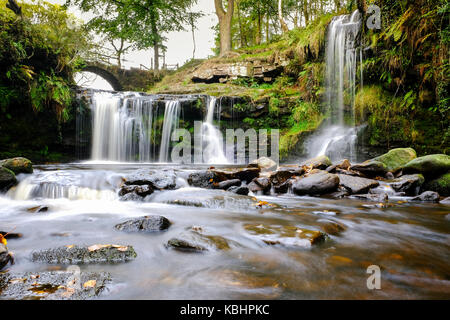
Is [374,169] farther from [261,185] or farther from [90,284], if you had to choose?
[90,284]

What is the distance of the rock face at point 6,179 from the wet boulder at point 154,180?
2.35m

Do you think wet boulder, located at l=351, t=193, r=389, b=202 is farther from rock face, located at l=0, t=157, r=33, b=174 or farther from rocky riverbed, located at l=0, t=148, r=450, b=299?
rock face, located at l=0, t=157, r=33, b=174

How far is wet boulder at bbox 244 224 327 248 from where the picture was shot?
2424 mm

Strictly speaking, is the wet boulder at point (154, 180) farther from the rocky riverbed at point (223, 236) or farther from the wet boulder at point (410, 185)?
the wet boulder at point (410, 185)

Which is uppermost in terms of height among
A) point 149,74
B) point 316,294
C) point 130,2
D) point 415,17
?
point 130,2

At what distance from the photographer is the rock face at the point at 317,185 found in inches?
211

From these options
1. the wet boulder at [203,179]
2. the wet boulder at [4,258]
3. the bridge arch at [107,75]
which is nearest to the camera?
the wet boulder at [4,258]

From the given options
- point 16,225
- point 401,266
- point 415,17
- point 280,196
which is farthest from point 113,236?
point 415,17

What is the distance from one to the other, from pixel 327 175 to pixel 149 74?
1006 inches

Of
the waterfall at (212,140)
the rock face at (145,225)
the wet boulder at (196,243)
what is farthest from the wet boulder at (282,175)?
the waterfall at (212,140)

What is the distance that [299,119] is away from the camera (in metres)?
11.2

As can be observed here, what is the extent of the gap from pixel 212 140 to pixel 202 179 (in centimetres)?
612

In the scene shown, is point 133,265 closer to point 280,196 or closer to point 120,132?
point 280,196

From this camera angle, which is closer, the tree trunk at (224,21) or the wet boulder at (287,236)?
the wet boulder at (287,236)
